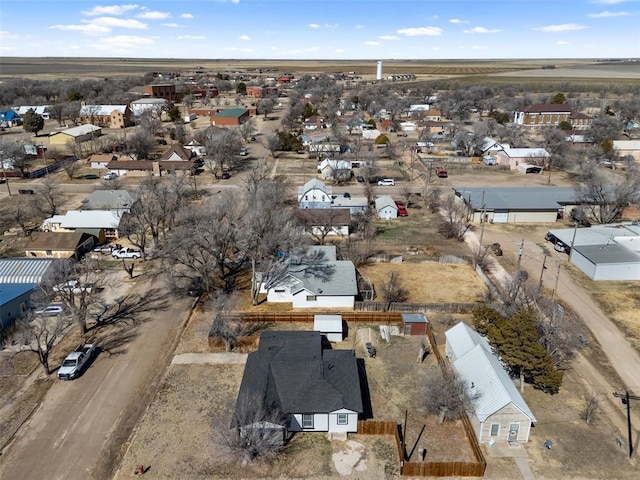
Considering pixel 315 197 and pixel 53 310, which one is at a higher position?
pixel 315 197

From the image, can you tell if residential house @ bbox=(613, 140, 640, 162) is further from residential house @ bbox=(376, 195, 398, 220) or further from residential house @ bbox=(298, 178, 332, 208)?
residential house @ bbox=(298, 178, 332, 208)

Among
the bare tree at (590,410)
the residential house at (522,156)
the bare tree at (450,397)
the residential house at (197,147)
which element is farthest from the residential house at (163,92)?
the bare tree at (590,410)

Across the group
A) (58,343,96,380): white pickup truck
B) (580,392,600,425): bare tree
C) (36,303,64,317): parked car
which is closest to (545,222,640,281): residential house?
(580,392,600,425): bare tree

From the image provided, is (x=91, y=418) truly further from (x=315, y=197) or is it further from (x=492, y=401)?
(x=315, y=197)

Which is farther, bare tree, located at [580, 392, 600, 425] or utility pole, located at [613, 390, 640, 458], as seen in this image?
bare tree, located at [580, 392, 600, 425]

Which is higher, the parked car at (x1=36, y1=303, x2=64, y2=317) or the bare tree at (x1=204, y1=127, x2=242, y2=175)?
the bare tree at (x1=204, y1=127, x2=242, y2=175)

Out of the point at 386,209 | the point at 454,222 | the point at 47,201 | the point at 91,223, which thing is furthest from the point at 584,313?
the point at 47,201

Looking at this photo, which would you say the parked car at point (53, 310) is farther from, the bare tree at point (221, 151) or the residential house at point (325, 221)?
the bare tree at point (221, 151)
